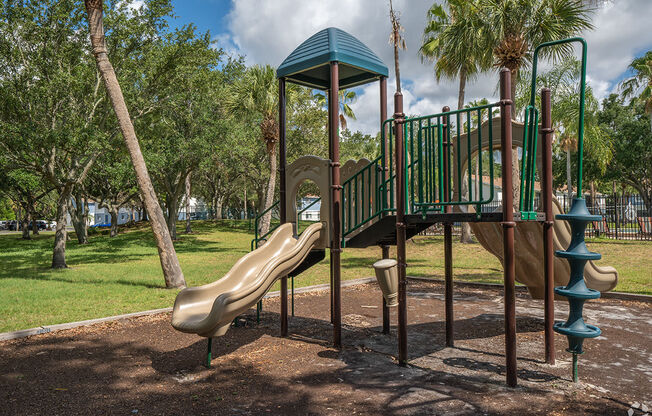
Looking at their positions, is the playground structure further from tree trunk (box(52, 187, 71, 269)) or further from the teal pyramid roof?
tree trunk (box(52, 187, 71, 269))

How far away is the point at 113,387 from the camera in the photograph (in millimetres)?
5211

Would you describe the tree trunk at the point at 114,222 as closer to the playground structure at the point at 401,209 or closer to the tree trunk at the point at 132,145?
the tree trunk at the point at 132,145

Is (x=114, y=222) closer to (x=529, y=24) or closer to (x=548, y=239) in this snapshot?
(x=529, y=24)

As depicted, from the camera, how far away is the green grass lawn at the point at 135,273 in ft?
32.2

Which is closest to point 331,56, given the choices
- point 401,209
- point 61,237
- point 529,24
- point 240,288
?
point 401,209

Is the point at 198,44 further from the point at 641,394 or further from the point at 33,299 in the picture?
the point at 641,394

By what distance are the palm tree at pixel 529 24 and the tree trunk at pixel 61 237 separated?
17028 millimetres

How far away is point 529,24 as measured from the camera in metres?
14.6

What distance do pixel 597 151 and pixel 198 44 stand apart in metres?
21.2

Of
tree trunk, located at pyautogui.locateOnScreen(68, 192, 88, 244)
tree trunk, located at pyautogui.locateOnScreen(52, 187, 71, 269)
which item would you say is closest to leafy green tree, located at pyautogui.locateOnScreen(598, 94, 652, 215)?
tree trunk, located at pyautogui.locateOnScreen(52, 187, 71, 269)

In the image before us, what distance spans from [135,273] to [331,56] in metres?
11.9

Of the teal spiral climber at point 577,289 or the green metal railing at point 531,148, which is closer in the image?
the teal spiral climber at point 577,289

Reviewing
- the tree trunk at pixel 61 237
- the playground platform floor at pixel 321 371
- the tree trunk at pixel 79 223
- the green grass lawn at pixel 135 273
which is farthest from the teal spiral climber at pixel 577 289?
the tree trunk at pixel 79 223

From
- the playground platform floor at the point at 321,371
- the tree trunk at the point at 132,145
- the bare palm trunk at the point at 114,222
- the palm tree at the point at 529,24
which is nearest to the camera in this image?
the playground platform floor at the point at 321,371
